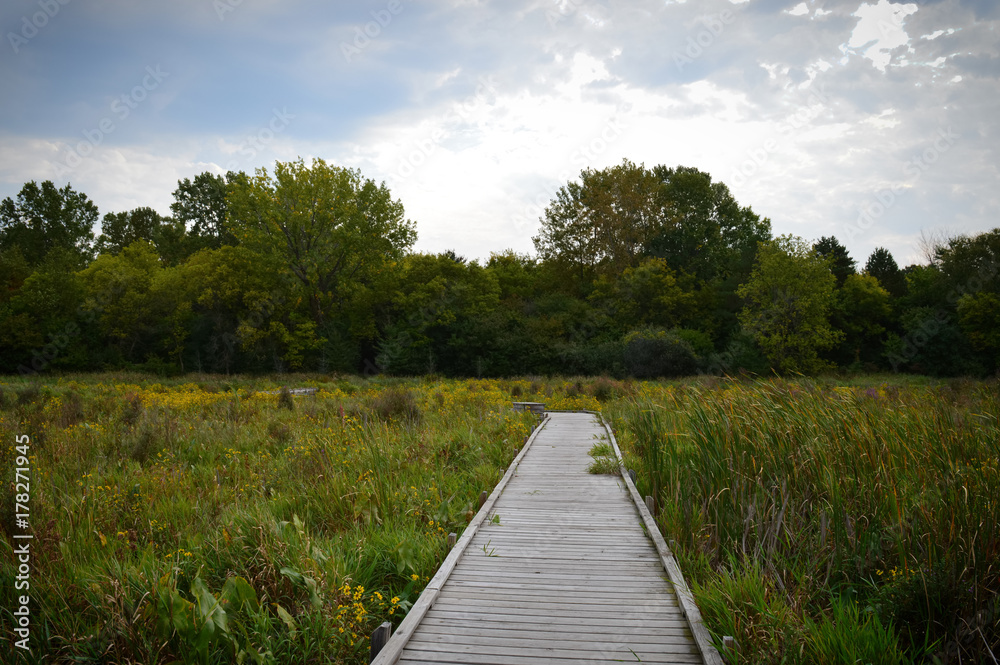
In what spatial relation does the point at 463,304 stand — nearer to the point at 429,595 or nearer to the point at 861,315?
the point at 861,315

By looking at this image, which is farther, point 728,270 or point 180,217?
point 180,217

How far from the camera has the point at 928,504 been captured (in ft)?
11.8

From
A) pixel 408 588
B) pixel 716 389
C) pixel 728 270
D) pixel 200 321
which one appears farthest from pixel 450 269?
pixel 408 588

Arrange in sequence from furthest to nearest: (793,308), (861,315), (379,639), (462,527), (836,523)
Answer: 1. (861,315)
2. (793,308)
3. (462,527)
4. (836,523)
5. (379,639)

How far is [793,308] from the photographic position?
27859 mm

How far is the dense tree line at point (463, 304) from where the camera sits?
27.2 m

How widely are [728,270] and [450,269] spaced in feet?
59.0

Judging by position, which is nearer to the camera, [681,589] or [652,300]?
[681,589]

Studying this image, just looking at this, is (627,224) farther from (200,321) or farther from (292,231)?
(200,321)

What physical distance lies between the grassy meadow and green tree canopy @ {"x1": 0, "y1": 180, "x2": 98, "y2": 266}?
4302 cm

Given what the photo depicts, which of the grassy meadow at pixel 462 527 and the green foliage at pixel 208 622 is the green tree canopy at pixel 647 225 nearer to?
the grassy meadow at pixel 462 527

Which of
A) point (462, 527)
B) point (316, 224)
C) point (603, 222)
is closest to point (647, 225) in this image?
point (603, 222)

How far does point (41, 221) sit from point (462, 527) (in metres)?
50.1

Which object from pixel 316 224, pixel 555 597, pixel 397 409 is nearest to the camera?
pixel 555 597
